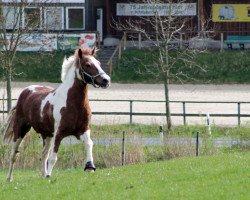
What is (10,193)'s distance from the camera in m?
16.2

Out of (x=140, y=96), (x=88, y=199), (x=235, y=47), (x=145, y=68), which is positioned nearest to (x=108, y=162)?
(x=88, y=199)

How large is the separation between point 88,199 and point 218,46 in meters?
49.5

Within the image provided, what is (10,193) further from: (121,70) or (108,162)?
(121,70)

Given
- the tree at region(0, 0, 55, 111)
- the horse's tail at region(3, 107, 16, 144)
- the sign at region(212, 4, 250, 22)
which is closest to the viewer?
the horse's tail at region(3, 107, 16, 144)

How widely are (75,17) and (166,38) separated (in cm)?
2932

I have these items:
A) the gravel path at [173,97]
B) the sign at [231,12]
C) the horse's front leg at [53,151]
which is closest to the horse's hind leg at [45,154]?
the horse's front leg at [53,151]

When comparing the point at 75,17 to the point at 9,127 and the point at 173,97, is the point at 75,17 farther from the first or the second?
the point at 9,127

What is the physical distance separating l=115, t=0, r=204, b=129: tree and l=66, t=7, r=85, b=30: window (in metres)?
2.99

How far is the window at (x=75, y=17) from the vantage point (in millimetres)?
66688

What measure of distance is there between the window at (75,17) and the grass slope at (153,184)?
48762mm

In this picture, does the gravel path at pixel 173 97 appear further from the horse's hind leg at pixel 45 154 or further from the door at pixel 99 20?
the horse's hind leg at pixel 45 154

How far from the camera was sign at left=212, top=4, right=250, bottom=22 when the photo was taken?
6631cm

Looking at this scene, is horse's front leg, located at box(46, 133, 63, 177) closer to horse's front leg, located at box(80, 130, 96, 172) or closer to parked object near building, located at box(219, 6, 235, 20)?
horse's front leg, located at box(80, 130, 96, 172)

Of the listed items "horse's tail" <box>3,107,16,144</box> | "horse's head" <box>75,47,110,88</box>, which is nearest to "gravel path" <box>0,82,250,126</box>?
"horse's tail" <box>3,107,16,144</box>
